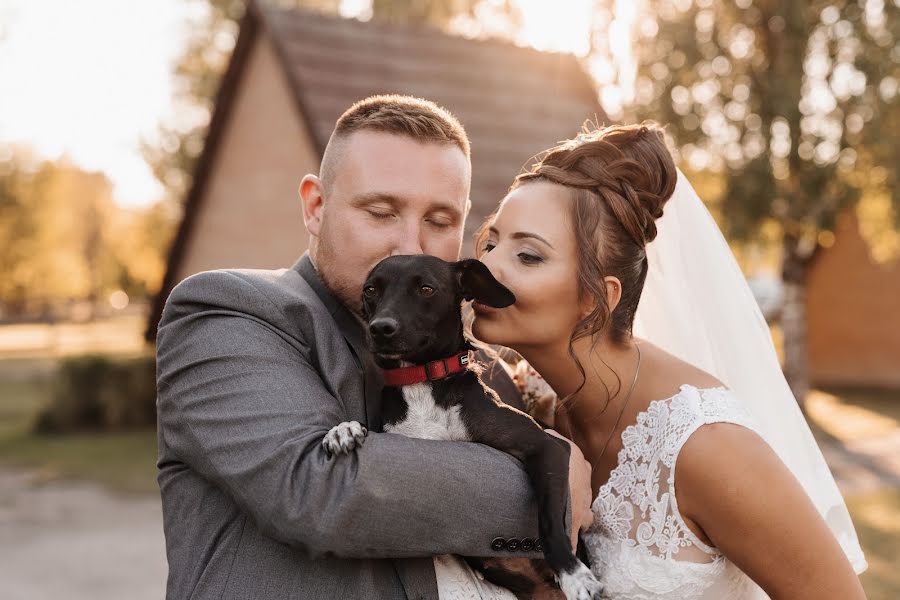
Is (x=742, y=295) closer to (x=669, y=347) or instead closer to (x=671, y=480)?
(x=669, y=347)

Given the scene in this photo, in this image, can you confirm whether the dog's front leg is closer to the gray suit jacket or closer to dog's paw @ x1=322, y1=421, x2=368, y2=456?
the gray suit jacket

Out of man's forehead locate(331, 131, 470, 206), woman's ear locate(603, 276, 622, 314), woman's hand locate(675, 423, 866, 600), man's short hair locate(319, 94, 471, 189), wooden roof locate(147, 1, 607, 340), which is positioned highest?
wooden roof locate(147, 1, 607, 340)

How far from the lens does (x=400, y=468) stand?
2361 millimetres

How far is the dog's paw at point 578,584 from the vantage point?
Result: 2.65 meters

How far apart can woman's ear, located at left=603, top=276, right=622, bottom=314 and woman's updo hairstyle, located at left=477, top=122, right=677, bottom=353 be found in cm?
3

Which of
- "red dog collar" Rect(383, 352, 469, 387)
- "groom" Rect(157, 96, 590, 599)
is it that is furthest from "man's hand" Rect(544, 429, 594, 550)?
"red dog collar" Rect(383, 352, 469, 387)

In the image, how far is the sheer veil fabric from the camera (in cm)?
366

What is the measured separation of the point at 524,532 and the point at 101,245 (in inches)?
2599

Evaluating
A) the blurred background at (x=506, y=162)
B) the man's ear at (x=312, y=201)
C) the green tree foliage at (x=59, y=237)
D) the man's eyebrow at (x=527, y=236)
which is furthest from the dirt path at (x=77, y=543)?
the green tree foliage at (x=59, y=237)

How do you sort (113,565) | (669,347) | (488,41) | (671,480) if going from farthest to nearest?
(488,41) → (113,565) → (669,347) → (671,480)

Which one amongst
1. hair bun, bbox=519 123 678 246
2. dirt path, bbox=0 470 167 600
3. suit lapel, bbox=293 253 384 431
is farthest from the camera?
dirt path, bbox=0 470 167 600

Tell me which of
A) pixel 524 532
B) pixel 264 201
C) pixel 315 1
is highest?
pixel 315 1

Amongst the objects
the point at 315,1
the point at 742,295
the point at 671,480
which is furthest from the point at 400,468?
the point at 315,1

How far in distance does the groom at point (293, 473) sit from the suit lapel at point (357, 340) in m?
0.01
